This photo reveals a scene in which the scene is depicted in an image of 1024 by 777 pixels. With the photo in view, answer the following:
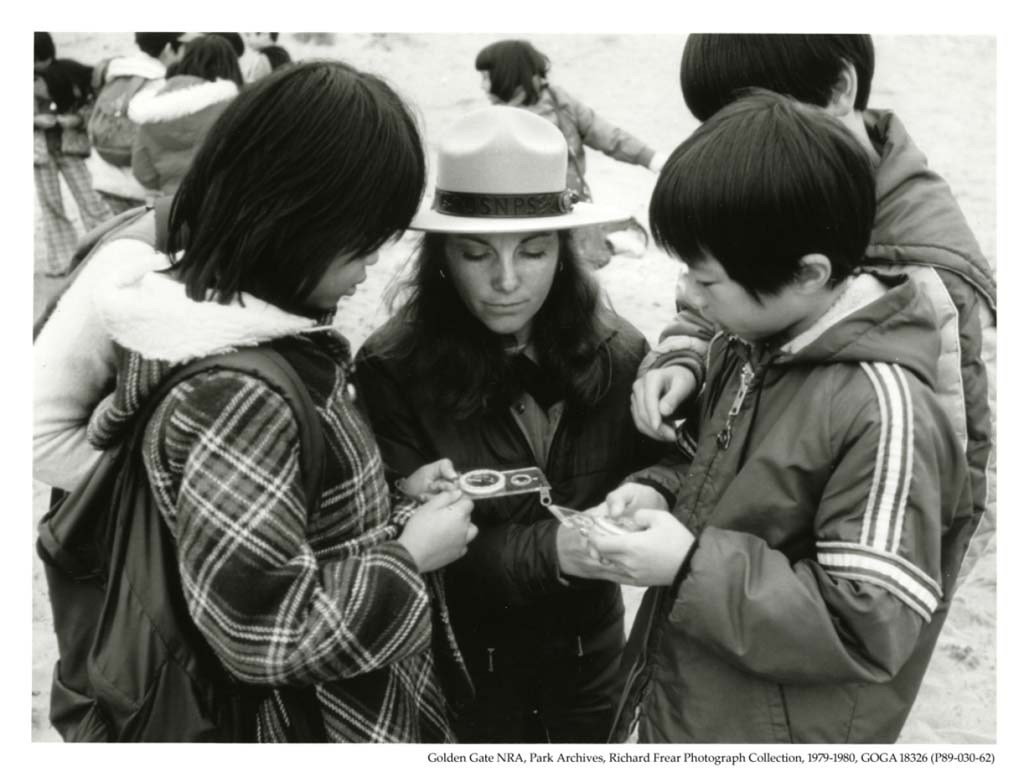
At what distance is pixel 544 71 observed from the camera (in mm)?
4832

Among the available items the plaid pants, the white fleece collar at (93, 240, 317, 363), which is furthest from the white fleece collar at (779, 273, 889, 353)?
the plaid pants

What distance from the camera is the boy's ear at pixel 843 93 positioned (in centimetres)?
Answer: 181

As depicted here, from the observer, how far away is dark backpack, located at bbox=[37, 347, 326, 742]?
4.23 feet

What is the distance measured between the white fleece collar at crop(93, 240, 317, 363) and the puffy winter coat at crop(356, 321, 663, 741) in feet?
1.52

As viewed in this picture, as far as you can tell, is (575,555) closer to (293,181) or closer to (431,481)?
(431,481)

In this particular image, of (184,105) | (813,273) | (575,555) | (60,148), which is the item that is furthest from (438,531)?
(60,148)

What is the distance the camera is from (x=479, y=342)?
5.97ft

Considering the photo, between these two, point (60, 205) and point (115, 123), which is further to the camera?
point (60, 205)

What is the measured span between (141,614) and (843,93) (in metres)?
1.47

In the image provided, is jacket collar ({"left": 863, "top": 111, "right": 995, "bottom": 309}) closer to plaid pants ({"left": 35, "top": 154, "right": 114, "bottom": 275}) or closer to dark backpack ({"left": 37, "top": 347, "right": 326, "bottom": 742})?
dark backpack ({"left": 37, "top": 347, "right": 326, "bottom": 742})

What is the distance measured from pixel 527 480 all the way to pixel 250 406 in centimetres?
59

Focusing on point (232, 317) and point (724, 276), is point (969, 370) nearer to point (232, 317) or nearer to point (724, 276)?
point (724, 276)
